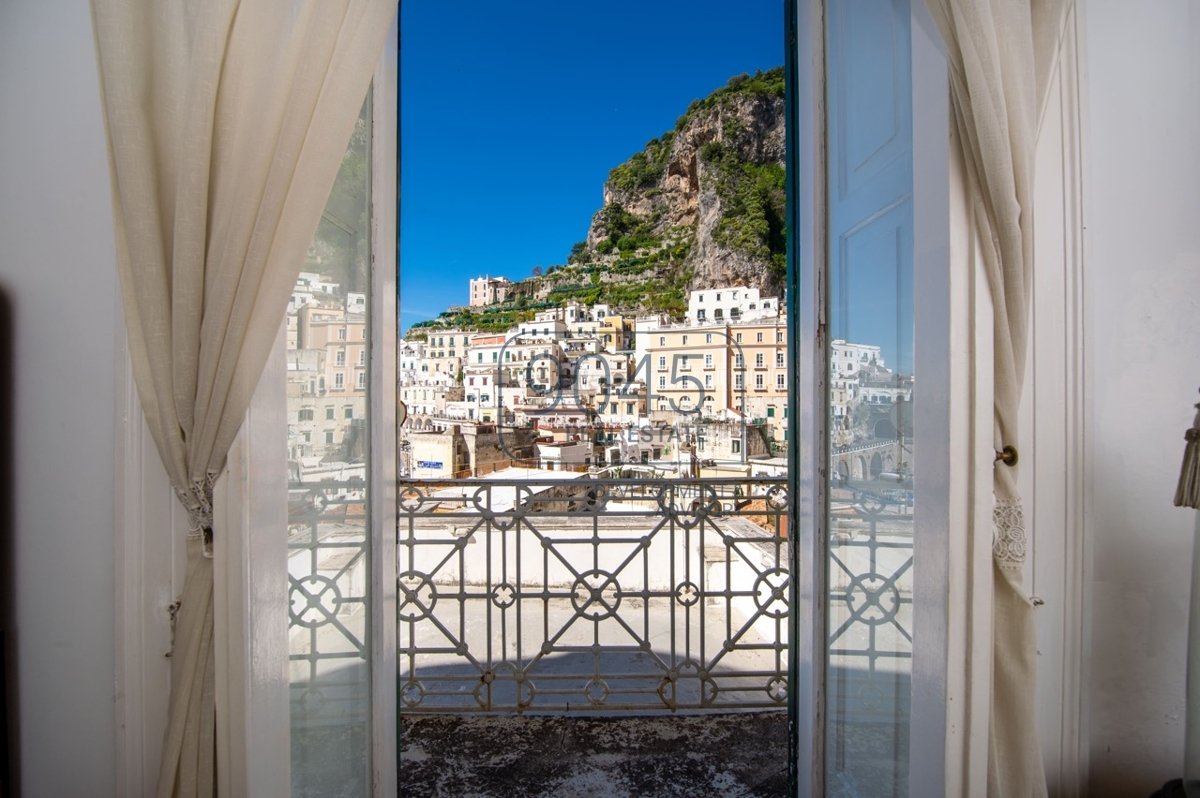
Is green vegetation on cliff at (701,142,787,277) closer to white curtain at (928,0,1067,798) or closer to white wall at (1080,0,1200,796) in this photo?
white wall at (1080,0,1200,796)

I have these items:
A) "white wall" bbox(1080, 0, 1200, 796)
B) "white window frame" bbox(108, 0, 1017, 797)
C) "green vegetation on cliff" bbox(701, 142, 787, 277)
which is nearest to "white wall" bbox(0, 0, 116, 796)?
"white window frame" bbox(108, 0, 1017, 797)

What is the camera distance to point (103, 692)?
1.04 meters

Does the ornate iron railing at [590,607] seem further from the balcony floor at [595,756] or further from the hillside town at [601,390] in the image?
the hillside town at [601,390]

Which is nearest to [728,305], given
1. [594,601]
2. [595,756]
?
[594,601]

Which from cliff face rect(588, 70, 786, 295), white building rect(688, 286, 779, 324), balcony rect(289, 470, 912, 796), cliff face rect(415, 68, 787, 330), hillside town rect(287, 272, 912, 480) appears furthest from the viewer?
cliff face rect(415, 68, 787, 330)

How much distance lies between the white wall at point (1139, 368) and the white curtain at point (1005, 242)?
27cm

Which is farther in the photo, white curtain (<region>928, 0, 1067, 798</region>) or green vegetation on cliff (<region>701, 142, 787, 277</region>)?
green vegetation on cliff (<region>701, 142, 787, 277</region>)

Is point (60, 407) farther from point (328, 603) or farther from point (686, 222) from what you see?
point (686, 222)

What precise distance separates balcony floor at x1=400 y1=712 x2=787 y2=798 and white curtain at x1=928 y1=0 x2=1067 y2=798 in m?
1.07

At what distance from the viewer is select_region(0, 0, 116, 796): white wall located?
1040 millimetres

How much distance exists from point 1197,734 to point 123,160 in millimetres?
2002

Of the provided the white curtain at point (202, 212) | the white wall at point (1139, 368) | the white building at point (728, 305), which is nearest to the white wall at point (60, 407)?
the white curtain at point (202, 212)

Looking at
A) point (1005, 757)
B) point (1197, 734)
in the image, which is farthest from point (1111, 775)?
point (1005, 757)

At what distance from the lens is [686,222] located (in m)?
25.3
